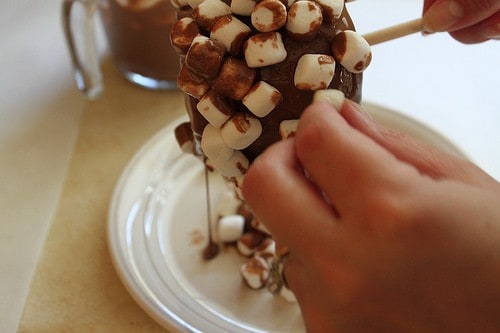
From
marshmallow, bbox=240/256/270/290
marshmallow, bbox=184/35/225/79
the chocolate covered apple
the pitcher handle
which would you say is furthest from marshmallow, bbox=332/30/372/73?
the pitcher handle

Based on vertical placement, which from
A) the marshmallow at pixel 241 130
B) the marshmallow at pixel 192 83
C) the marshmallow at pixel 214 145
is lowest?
the marshmallow at pixel 214 145

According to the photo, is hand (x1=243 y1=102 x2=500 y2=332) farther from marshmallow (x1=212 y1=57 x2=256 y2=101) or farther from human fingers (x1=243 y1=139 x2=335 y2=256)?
marshmallow (x1=212 y1=57 x2=256 y2=101)

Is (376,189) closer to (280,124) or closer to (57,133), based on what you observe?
(280,124)

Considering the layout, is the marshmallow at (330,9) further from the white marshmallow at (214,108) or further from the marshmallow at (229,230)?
the marshmallow at (229,230)

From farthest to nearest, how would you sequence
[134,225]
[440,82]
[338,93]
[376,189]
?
[440,82] < [134,225] < [338,93] < [376,189]

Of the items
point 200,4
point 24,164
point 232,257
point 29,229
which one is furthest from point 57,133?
point 200,4

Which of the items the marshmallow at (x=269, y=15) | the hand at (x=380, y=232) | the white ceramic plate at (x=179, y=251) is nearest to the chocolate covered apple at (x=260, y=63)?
the marshmallow at (x=269, y=15)
